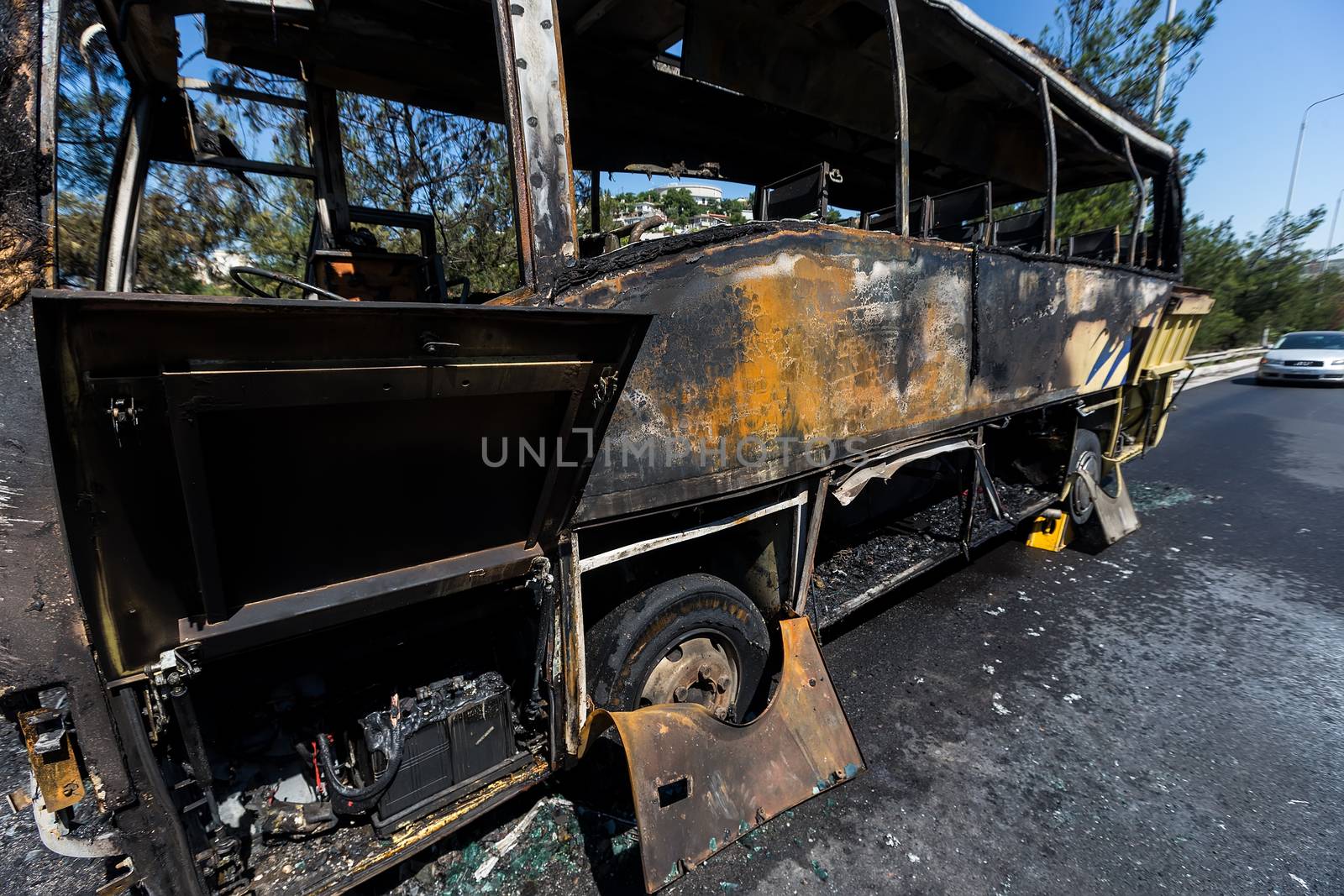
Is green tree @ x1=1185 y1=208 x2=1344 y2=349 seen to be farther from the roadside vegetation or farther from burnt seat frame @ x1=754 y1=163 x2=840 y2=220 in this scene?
burnt seat frame @ x1=754 y1=163 x2=840 y2=220

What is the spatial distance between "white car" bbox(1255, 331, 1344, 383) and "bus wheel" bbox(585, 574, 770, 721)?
19.8 metres

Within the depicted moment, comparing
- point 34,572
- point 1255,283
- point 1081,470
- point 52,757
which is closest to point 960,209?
point 1081,470

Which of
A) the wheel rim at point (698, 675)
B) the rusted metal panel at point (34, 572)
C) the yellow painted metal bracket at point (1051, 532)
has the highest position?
the rusted metal panel at point (34, 572)

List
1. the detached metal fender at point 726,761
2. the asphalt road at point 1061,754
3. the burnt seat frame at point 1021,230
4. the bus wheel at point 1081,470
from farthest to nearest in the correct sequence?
the burnt seat frame at point 1021,230 → the bus wheel at point 1081,470 → the asphalt road at point 1061,754 → the detached metal fender at point 726,761

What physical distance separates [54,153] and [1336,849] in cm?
435

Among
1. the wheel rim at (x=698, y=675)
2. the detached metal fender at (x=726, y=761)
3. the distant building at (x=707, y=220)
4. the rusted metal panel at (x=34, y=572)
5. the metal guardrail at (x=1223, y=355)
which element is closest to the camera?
the rusted metal panel at (x=34, y=572)

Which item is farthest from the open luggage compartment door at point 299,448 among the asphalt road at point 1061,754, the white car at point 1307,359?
the white car at point 1307,359

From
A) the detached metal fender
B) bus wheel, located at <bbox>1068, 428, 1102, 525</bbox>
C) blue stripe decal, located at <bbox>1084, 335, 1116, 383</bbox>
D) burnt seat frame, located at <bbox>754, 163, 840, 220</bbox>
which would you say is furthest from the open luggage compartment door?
bus wheel, located at <bbox>1068, 428, 1102, 525</bbox>

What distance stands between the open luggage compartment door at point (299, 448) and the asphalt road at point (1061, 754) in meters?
1.34

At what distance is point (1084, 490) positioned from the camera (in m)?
4.94

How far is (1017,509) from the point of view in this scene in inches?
174

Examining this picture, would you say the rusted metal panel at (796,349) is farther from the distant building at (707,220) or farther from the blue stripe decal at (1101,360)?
the blue stripe decal at (1101,360)

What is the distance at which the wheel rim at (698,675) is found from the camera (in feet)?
7.47

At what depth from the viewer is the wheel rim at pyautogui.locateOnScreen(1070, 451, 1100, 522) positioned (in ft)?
16.0
